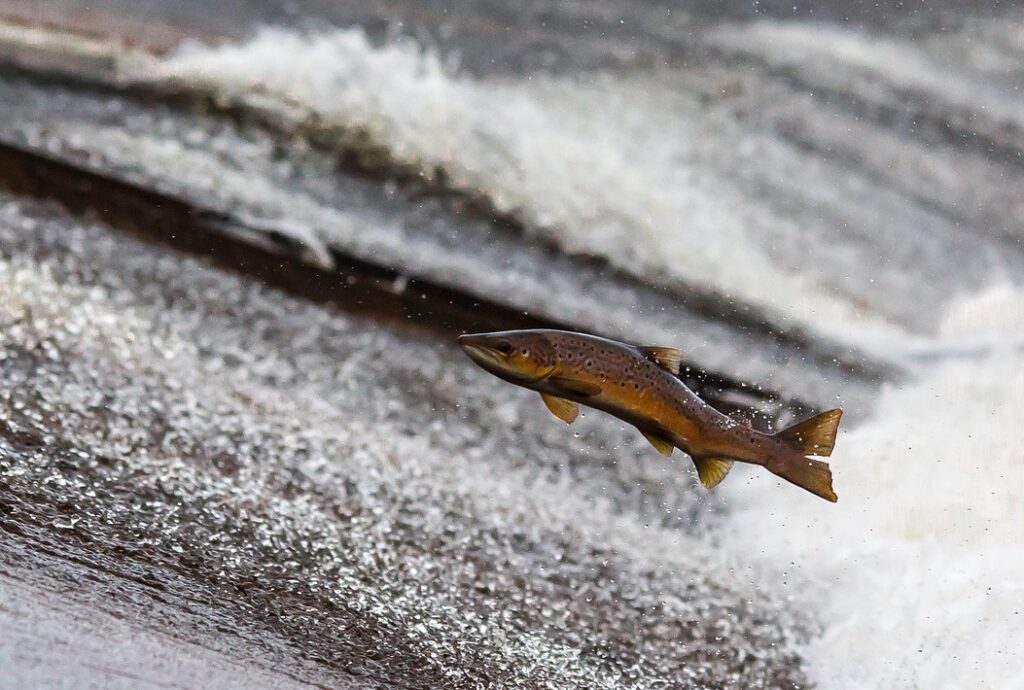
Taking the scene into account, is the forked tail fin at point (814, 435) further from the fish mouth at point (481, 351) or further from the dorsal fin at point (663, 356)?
the fish mouth at point (481, 351)

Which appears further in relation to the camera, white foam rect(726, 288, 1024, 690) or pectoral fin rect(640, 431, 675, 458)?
white foam rect(726, 288, 1024, 690)

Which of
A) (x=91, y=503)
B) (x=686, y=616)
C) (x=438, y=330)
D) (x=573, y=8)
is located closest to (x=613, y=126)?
(x=573, y=8)

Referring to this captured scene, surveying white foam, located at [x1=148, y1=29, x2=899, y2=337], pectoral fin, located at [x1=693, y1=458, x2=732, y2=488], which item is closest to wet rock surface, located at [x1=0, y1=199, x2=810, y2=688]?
white foam, located at [x1=148, y1=29, x2=899, y2=337]

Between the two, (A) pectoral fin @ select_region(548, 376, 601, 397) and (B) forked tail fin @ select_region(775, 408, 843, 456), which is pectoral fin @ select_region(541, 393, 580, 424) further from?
(B) forked tail fin @ select_region(775, 408, 843, 456)

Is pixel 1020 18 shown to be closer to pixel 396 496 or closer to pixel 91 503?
pixel 396 496

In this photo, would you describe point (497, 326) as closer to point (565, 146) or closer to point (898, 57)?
point (565, 146)
